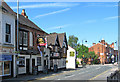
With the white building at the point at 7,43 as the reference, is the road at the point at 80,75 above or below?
below

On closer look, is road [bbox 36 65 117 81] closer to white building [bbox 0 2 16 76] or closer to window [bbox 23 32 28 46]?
A: white building [bbox 0 2 16 76]

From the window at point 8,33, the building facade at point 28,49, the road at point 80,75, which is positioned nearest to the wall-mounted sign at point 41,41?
the building facade at point 28,49

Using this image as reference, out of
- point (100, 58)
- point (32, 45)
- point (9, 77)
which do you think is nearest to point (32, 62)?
point (32, 45)

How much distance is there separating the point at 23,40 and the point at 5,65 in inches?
206

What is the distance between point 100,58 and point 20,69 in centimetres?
6871

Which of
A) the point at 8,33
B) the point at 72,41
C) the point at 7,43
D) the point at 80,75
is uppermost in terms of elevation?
the point at 72,41

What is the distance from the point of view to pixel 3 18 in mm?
19734

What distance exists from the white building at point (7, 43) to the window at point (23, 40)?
6.78ft

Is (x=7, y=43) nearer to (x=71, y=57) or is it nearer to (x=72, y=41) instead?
(x=71, y=57)

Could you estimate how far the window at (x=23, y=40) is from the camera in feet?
78.1

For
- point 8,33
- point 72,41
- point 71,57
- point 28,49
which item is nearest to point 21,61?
point 28,49

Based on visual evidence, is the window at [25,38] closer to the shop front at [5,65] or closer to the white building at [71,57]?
the shop front at [5,65]

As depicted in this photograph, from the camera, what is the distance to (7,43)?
20.4m

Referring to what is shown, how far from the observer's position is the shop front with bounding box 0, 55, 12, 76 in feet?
63.9
